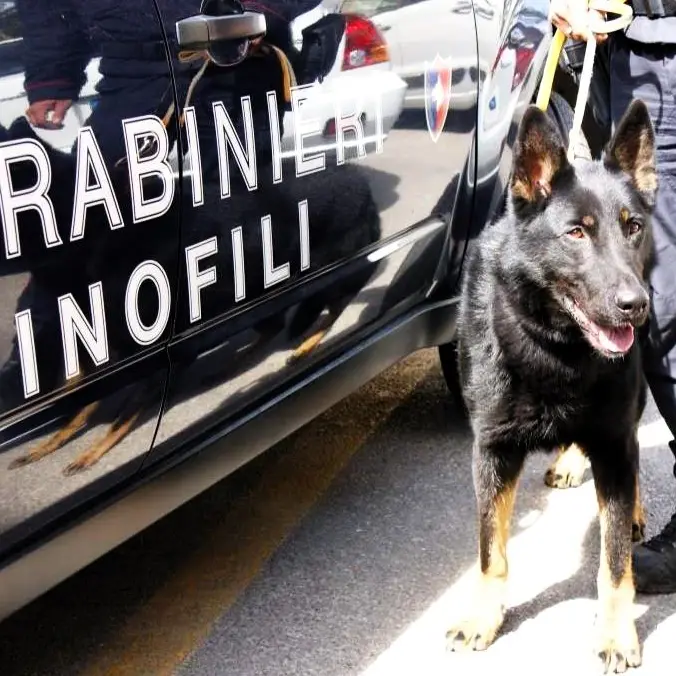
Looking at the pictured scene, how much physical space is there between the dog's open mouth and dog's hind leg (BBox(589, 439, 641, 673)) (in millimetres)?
283

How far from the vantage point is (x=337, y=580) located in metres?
2.96

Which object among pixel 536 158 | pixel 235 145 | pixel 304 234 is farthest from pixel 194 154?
pixel 536 158

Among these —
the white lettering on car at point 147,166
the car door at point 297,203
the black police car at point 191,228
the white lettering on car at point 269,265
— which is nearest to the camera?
the black police car at point 191,228

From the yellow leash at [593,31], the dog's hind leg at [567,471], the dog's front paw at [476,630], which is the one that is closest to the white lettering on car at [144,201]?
the yellow leash at [593,31]

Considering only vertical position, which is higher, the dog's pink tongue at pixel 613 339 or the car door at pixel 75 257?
the car door at pixel 75 257

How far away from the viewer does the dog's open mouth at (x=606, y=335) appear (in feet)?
7.76

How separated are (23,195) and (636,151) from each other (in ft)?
4.98

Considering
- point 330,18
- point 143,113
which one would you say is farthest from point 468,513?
point 143,113

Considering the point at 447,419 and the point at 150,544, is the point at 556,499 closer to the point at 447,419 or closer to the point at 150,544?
the point at 447,419

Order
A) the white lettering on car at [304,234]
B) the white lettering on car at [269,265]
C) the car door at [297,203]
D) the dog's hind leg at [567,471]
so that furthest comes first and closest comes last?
the dog's hind leg at [567,471] < the white lettering on car at [304,234] < the white lettering on car at [269,265] < the car door at [297,203]

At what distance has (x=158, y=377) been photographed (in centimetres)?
215

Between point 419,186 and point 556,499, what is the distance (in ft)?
3.93

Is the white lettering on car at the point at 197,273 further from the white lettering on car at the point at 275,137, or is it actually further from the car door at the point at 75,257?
the white lettering on car at the point at 275,137

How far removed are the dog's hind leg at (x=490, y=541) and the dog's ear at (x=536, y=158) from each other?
2.26 ft
